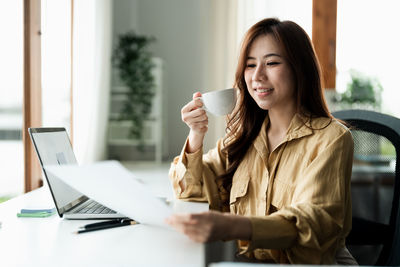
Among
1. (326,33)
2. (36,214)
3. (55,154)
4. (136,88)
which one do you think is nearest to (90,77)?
(136,88)

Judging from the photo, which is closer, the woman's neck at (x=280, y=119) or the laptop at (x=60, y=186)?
the laptop at (x=60, y=186)

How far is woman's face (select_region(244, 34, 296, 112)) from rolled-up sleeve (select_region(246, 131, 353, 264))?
0.76ft

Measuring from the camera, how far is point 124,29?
15.6 feet

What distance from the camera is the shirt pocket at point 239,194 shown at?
1.16m

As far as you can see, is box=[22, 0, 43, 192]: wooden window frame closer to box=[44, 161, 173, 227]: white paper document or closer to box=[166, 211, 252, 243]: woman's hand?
box=[44, 161, 173, 227]: white paper document

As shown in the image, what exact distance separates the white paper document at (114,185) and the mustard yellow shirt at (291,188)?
202 millimetres

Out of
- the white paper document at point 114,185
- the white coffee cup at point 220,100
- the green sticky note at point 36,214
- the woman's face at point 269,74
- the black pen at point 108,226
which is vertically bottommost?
the green sticky note at point 36,214

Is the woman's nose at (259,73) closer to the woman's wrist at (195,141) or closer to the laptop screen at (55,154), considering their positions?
the woman's wrist at (195,141)

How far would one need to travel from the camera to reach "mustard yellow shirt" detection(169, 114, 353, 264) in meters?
0.82

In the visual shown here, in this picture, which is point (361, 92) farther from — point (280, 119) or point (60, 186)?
point (60, 186)

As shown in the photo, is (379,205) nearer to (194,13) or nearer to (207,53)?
(207,53)

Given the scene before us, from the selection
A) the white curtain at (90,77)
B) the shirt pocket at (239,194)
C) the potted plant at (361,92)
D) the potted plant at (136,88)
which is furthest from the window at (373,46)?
the shirt pocket at (239,194)

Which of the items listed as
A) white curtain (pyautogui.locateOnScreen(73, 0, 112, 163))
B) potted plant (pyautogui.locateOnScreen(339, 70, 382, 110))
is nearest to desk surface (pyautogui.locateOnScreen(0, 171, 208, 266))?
white curtain (pyautogui.locateOnScreen(73, 0, 112, 163))

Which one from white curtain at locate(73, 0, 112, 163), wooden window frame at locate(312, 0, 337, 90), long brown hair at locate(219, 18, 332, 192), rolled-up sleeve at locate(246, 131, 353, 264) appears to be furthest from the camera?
wooden window frame at locate(312, 0, 337, 90)
